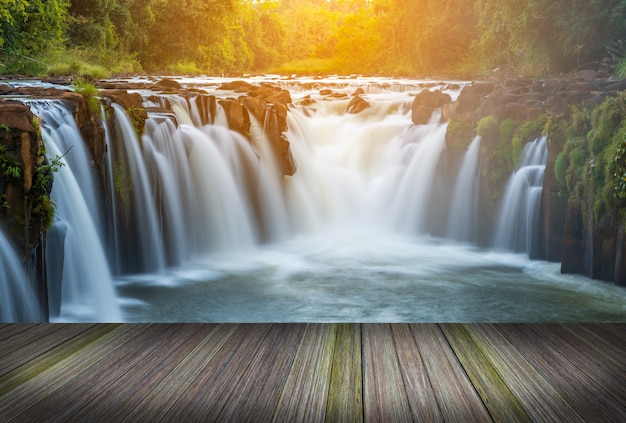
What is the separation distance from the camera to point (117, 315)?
4305 millimetres

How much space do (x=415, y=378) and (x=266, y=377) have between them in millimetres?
393

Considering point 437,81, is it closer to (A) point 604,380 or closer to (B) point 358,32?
(B) point 358,32

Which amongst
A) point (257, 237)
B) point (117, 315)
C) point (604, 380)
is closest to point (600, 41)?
point (257, 237)

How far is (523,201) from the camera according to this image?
5.98 metres

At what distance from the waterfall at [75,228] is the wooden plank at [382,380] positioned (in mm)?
2262

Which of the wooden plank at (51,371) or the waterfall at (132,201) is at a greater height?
the waterfall at (132,201)

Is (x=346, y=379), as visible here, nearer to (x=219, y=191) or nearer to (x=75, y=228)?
(x=75, y=228)

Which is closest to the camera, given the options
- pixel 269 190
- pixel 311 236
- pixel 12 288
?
pixel 12 288

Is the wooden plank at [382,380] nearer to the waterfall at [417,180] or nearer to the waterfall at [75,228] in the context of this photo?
the waterfall at [75,228]

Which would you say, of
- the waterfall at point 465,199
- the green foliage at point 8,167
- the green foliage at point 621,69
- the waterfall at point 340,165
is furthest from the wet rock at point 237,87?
the green foliage at point 8,167

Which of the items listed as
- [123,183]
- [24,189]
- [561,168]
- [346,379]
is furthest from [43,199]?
[561,168]

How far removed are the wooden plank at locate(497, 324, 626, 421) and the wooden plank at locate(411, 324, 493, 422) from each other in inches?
8.7

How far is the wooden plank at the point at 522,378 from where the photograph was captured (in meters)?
1.51

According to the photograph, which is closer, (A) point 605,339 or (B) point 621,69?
(A) point 605,339
